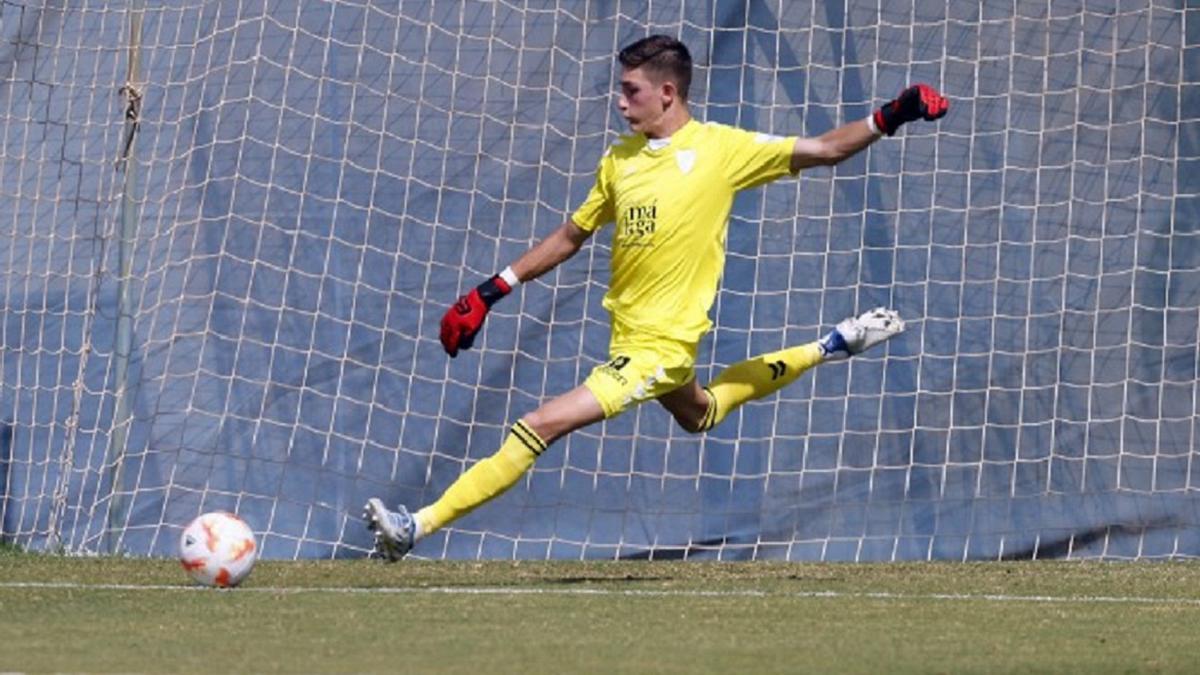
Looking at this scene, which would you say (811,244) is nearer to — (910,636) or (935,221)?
(935,221)

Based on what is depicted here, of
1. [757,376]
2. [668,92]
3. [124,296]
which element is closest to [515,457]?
[757,376]

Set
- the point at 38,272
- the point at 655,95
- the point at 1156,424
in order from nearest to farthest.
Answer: the point at 655,95
the point at 1156,424
the point at 38,272

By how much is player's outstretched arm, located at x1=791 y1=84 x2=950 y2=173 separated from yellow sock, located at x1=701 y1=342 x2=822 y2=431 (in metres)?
0.85

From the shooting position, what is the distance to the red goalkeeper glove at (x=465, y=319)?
8.69 meters

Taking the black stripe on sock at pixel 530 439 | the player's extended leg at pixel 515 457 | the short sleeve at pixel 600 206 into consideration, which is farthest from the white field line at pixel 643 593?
the short sleeve at pixel 600 206

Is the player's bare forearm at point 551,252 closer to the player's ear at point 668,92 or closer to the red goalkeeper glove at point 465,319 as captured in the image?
the red goalkeeper glove at point 465,319

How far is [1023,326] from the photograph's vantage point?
38.0 ft

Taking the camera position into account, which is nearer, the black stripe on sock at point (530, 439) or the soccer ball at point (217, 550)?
the soccer ball at point (217, 550)

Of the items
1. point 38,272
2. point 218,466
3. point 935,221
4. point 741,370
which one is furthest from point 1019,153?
point 38,272

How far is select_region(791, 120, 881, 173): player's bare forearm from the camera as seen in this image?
28.0 feet

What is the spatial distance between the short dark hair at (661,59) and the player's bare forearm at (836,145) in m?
0.50

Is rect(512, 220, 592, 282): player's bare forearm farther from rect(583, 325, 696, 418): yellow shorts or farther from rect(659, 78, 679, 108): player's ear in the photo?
rect(659, 78, 679, 108): player's ear

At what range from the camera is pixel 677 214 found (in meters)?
8.72

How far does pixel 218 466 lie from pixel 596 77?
106 inches
